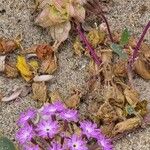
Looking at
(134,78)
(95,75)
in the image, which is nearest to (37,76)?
(95,75)

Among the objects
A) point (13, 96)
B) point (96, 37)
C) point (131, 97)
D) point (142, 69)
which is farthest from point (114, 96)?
point (13, 96)

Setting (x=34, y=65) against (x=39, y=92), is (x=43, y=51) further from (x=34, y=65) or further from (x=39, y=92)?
(x=39, y=92)

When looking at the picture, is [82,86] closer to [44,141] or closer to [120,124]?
[120,124]

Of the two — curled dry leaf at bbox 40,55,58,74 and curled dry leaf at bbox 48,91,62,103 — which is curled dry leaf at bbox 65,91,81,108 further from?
curled dry leaf at bbox 40,55,58,74

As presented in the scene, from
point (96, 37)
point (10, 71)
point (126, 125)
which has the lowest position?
point (126, 125)

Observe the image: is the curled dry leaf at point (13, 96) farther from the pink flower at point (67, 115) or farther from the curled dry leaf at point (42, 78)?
the pink flower at point (67, 115)

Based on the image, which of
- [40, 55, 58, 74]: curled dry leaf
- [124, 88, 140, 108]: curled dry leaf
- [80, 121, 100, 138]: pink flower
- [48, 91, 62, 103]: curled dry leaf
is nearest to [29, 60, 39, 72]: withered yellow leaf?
[40, 55, 58, 74]: curled dry leaf
